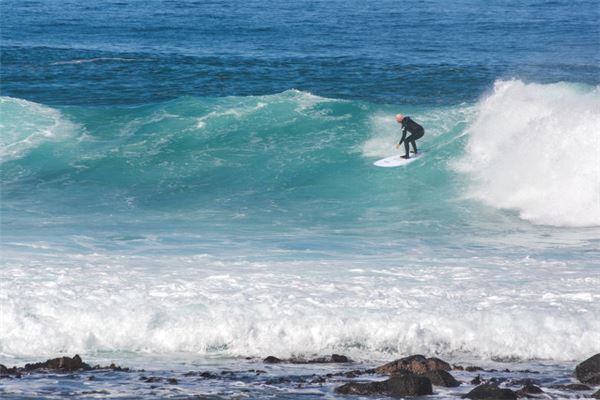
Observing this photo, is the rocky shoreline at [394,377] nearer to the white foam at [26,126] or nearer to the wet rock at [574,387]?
the wet rock at [574,387]

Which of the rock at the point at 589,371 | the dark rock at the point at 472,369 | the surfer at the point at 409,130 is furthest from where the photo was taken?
the surfer at the point at 409,130

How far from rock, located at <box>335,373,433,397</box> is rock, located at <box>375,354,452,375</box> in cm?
63

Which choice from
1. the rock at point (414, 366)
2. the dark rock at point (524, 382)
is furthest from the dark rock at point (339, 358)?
the dark rock at point (524, 382)

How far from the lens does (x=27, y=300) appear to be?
46.5 ft

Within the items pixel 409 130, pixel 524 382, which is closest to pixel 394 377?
pixel 524 382

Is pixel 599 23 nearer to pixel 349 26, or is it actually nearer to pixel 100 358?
pixel 349 26

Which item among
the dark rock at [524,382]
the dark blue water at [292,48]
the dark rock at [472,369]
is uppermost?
the dark blue water at [292,48]

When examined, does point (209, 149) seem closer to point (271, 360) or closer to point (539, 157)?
point (539, 157)

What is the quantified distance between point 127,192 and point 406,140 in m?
6.43

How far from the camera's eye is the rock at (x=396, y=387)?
35.7 ft

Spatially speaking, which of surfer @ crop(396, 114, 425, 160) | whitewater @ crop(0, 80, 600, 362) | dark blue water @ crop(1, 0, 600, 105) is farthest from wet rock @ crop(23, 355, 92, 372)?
dark blue water @ crop(1, 0, 600, 105)

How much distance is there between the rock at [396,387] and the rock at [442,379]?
0.19 metres

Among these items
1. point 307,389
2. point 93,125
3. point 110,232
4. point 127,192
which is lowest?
point 307,389

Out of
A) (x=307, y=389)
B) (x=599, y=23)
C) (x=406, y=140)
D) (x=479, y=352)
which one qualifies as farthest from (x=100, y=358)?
(x=599, y=23)
